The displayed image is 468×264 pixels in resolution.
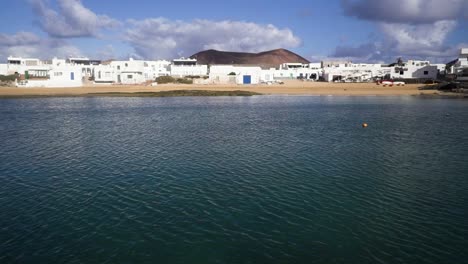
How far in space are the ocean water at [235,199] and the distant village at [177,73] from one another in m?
79.5

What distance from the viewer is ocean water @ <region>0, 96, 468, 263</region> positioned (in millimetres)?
10656

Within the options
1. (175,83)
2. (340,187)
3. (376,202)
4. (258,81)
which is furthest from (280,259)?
(258,81)

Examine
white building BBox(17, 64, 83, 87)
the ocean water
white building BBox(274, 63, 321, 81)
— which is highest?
white building BBox(274, 63, 321, 81)

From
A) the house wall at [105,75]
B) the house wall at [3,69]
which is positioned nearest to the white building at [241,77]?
the house wall at [105,75]

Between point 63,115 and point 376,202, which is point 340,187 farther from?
point 63,115

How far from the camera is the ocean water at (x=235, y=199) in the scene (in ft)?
35.0

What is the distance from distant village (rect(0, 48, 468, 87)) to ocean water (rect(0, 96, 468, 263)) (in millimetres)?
79477

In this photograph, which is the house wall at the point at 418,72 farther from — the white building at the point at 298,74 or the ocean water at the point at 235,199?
the ocean water at the point at 235,199

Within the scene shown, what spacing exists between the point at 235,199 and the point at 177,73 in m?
123

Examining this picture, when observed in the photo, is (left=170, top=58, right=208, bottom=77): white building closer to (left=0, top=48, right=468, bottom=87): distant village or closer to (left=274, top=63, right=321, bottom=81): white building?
(left=0, top=48, right=468, bottom=87): distant village

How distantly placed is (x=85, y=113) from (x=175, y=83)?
215ft

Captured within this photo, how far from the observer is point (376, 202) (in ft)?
46.7

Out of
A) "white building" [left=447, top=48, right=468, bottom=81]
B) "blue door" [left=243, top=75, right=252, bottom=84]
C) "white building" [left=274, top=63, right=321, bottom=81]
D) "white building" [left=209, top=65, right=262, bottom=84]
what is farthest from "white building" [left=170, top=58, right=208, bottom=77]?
"white building" [left=447, top=48, right=468, bottom=81]

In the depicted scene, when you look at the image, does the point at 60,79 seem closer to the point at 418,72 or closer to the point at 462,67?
the point at 462,67
